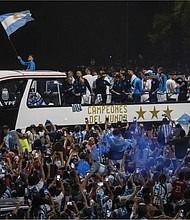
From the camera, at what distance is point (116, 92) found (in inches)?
756

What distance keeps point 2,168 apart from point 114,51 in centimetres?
1892

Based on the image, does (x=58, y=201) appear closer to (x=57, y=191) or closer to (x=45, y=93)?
(x=57, y=191)

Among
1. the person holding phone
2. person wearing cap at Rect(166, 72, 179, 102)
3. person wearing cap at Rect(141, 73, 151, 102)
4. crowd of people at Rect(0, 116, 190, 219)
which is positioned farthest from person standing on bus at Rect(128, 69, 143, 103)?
the person holding phone

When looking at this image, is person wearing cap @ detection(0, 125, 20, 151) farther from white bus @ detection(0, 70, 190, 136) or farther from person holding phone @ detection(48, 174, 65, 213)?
person holding phone @ detection(48, 174, 65, 213)

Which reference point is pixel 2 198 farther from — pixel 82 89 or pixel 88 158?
pixel 82 89

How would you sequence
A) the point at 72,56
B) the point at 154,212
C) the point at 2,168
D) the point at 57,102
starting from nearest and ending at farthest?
1. the point at 154,212
2. the point at 2,168
3. the point at 57,102
4. the point at 72,56

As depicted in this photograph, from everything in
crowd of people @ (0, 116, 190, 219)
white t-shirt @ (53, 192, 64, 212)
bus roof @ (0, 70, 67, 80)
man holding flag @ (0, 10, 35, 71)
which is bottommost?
white t-shirt @ (53, 192, 64, 212)

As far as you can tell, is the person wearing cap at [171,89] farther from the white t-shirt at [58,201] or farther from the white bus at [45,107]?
the white t-shirt at [58,201]

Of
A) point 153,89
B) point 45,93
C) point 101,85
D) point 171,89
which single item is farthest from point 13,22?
point 171,89

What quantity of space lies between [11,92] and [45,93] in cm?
96

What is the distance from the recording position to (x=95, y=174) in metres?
11.1

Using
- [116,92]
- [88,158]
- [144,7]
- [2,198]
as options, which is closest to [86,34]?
[144,7]

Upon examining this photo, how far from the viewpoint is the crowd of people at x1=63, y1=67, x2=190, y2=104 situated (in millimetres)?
18547

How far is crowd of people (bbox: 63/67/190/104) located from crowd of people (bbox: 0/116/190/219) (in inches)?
92.7
